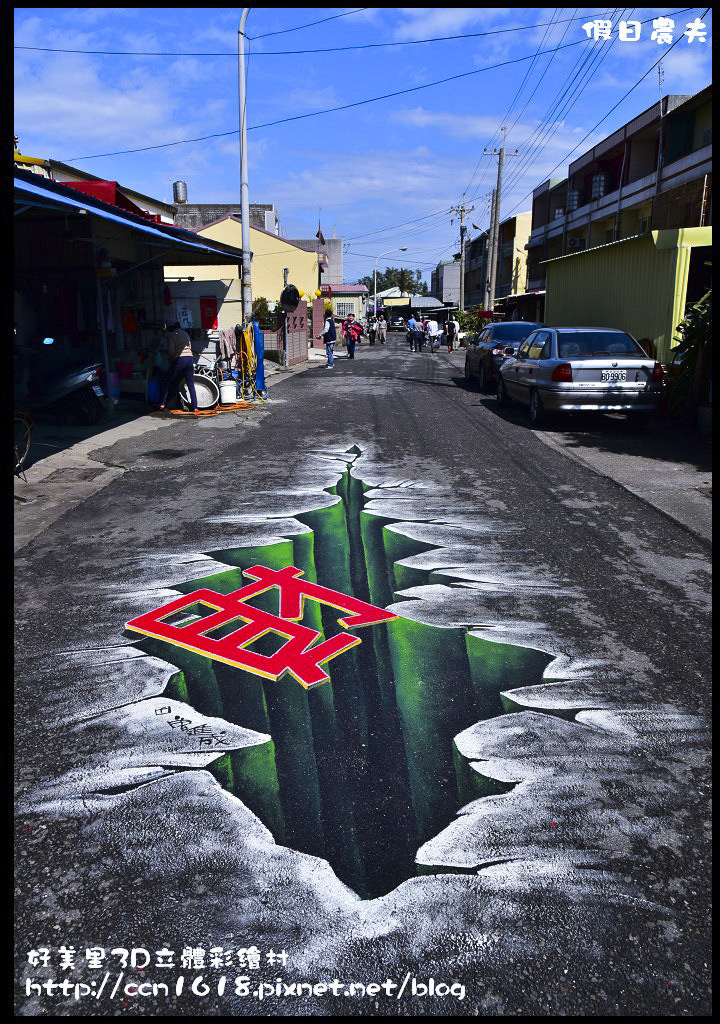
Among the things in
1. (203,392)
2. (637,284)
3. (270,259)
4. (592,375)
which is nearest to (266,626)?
(592,375)

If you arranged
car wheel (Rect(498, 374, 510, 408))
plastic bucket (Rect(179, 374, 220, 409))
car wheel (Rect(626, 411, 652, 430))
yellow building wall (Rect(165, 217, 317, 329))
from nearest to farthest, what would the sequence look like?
1. car wheel (Rect(626, 411, 652, 430))
2. plastic bucket (Rect(179, 374, 220, 409))
3. car wheel (Rect(498, 374, 510, 408))
4. yellow building wall (Rect(165, 217, 317, 329))

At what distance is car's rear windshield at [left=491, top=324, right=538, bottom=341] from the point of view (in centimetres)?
1877

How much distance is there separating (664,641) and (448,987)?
9.66 feet

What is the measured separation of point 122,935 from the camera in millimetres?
2426

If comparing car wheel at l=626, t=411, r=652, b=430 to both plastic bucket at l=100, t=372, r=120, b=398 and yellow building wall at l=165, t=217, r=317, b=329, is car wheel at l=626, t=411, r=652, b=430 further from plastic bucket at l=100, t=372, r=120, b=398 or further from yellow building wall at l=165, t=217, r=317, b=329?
yellow building wall at l=165, t=217, r=317, b=329

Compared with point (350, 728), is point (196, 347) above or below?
above

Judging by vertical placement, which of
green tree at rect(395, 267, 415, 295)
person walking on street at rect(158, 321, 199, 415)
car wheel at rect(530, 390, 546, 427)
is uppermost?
green tree at rect(395, 267, 415, 295)

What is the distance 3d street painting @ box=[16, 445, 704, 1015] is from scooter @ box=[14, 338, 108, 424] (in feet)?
26.1

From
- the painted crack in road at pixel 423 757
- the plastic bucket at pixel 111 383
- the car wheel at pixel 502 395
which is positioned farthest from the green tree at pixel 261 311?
the painted crack in road at pixel 423 757

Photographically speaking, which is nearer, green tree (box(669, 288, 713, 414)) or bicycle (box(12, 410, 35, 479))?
bicycle (box(12, 410, 35, 479))

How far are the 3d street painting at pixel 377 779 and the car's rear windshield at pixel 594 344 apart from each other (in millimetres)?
7797

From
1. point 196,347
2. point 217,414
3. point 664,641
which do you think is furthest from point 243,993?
point 196,347

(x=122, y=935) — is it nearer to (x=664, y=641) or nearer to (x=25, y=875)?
(x=25, y=875)

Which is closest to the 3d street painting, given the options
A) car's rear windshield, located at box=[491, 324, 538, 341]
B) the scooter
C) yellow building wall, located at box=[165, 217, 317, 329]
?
the scooter
